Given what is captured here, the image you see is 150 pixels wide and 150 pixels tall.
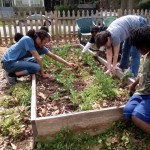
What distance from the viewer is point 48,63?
597 centimetres

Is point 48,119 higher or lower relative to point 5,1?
lower

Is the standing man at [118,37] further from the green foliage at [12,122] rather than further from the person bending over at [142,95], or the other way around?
the green foliage at [12,122]

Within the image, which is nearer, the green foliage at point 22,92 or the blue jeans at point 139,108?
the blue jeans at point 139,108

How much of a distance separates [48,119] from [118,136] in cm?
99

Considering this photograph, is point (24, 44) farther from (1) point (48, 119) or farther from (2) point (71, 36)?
(2) point (71, 36)

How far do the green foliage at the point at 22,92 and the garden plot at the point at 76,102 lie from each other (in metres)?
0.19

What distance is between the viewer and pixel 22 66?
5012 millimetres

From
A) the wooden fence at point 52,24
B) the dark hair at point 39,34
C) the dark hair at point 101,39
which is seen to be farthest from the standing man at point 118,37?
the wooden fence at point 52,24

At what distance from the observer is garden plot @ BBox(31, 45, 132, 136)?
3.09m

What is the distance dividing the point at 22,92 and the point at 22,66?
758 millimetres

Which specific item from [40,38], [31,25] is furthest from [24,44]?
[31,25]

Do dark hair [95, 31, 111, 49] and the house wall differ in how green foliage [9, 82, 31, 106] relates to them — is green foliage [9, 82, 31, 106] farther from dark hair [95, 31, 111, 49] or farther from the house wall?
the house wall

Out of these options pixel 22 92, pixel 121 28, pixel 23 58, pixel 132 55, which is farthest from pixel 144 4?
pixel 22 92

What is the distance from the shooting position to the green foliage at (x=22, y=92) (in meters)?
4.16
